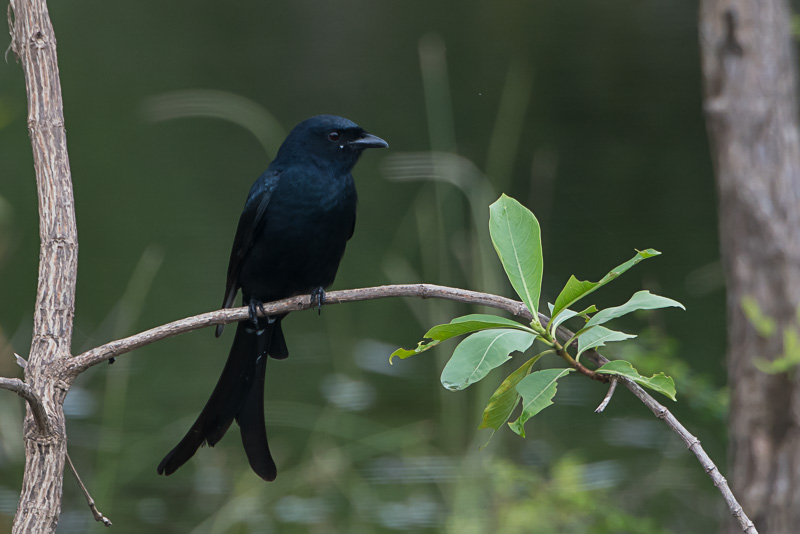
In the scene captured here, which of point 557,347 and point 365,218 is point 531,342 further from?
point 365,218

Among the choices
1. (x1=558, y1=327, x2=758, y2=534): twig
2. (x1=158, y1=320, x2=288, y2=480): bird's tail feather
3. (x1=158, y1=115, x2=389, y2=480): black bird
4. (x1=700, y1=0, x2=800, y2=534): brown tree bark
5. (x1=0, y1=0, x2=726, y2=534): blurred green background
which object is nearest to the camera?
(x1=558, y1=327, x2=758, y2=534): twig

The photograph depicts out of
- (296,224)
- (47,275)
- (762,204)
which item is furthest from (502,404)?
(762,204)

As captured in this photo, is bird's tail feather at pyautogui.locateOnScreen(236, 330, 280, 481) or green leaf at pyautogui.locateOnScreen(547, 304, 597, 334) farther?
bird's tail feather at pyautogui.locateOnScreen(236, 330, 280, 481)

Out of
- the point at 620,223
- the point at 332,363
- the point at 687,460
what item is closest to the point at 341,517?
the point at 332,363

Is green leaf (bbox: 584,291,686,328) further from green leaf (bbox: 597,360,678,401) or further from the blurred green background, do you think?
the blurred green background

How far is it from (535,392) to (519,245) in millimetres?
170

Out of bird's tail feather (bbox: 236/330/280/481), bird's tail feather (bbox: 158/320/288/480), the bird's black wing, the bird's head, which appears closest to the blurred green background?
the bird's head

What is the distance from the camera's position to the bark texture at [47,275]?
85 cm

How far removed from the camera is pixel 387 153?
312cm

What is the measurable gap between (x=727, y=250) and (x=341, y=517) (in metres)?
1.56

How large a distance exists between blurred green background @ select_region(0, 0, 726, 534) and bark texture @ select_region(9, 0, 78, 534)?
6.42 feet

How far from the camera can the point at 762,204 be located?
2.01 m

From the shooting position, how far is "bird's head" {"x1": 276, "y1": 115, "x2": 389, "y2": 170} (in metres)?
1.75

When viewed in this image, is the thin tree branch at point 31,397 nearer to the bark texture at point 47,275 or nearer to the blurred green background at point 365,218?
the bark texture at point 47,275
